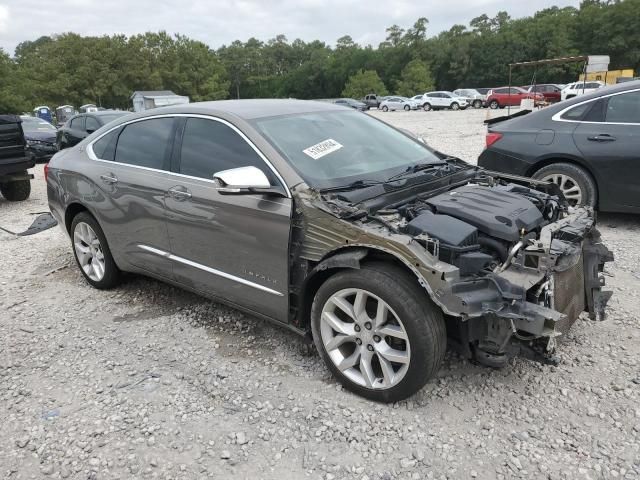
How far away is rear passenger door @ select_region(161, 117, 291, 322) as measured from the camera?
303 cm

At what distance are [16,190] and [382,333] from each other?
28.8ft

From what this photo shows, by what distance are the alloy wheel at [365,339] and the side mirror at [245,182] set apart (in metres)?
0.73

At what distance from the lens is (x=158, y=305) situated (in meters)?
4.26

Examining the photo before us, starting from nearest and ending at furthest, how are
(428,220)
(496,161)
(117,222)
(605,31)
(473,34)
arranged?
(428,220) < (117,222) < (496,161) < (605,31) < (473,34)

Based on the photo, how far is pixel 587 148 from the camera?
5.47 meters

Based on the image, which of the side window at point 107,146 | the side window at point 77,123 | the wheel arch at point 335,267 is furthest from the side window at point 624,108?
the side window at point 77,123

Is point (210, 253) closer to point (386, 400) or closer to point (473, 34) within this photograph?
point (386, 400)

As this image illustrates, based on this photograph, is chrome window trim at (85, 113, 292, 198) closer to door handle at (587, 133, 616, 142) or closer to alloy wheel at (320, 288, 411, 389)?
alloy wheel at (320, 288, 411, 389)

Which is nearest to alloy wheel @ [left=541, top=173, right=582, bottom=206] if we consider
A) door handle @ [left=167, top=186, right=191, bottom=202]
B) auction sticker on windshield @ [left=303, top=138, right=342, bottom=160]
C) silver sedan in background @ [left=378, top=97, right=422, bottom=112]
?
auction sticker on windshield @ [left=303, top=138, right=342, bottom=160]

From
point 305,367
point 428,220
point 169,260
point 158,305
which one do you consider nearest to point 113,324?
point 158,305

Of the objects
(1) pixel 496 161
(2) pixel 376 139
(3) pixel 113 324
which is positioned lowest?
(3) pixel 113 324

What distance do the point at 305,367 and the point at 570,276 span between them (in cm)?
166

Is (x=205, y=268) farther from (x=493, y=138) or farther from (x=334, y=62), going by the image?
(x=334, y=62)

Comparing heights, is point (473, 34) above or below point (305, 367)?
above
